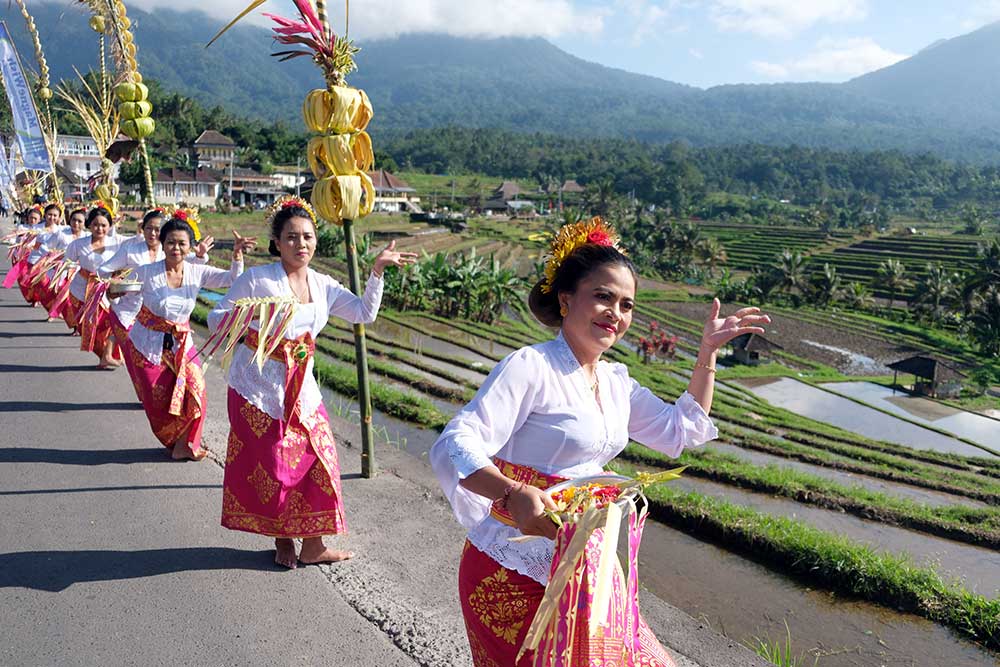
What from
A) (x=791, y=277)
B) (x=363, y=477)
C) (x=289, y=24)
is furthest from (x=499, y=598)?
(x=791, y=277)

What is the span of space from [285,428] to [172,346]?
2.55 meters

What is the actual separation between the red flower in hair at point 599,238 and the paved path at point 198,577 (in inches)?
74.2

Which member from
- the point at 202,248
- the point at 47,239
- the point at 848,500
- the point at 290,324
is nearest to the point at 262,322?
the point at 290,324

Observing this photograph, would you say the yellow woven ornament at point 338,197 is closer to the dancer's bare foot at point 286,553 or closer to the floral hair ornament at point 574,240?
the dancer's bare foot at point 286,553

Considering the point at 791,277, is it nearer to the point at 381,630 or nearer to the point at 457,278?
the point at 457,278

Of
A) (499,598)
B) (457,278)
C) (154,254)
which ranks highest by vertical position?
(154,254)

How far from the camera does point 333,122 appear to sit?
4.91 m

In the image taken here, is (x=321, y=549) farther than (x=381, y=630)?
Yes

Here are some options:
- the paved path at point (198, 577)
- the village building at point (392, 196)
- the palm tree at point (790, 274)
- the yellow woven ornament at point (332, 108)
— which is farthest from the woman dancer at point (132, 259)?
the village building at point (392, 196)

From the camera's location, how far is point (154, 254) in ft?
23.4

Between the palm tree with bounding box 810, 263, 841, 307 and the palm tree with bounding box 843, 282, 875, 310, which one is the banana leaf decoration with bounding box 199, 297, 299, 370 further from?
the palm tree with bounding box 843, 282, 875, 310

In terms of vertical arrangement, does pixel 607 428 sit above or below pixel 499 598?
above

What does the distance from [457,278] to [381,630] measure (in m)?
21.4

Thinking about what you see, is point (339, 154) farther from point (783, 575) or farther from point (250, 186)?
point (250, 186)
